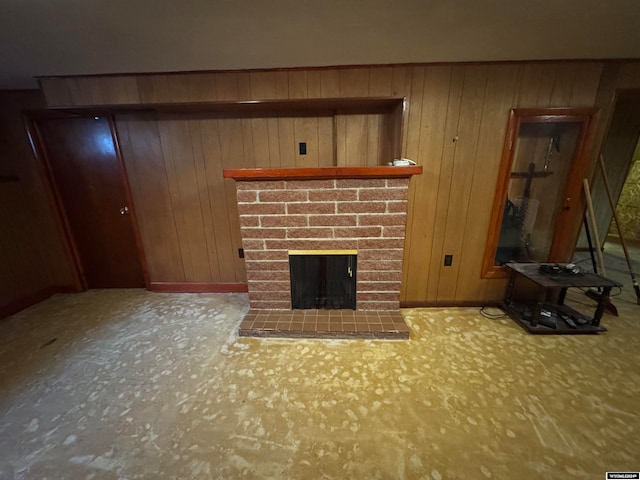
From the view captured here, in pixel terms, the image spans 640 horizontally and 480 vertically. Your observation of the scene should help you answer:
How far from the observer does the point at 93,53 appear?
167 centimetres

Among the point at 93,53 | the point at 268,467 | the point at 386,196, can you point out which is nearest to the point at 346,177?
the point at 386,196

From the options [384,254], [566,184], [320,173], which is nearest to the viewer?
[320,173]

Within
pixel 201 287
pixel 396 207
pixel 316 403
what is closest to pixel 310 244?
pixel 396 207

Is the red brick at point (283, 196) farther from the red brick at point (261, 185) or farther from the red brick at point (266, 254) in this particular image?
the red brick at point (266, 254)

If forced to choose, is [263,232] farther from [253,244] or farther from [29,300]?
[29,300]

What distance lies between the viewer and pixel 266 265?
2133 millimetres

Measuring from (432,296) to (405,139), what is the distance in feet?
4.89

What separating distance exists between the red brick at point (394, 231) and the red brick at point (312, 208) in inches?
17.8

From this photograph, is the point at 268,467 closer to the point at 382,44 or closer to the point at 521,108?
the point at 382,44

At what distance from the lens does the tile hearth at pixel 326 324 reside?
1.96 metres

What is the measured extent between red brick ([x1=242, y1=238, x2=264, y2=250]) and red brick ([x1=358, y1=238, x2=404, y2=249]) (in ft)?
2.72

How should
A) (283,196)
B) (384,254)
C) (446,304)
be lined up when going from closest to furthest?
1. (283,196)
2. (384,254)
3. (446,304)

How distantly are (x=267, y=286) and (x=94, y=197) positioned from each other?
2.17 meters

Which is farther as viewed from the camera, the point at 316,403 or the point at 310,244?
the point at 310,244
